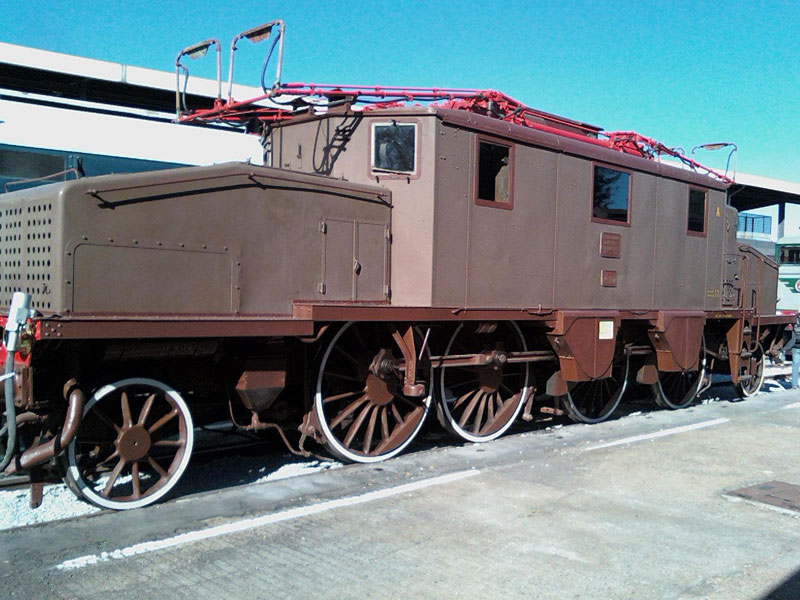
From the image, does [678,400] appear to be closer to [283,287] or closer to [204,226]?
[283,287]

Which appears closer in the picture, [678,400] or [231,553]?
[231,553]

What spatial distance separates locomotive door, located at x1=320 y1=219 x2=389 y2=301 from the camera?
6430 mm

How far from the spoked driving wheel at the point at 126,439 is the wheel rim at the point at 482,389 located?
2.89 metres

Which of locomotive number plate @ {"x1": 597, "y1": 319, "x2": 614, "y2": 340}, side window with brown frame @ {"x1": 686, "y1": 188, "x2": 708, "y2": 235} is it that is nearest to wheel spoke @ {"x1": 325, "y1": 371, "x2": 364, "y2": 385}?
locomotive number plate @ {"x1": 597, "y1": 319, "x2": 614, "y2": 340}

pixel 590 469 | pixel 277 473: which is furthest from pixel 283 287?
pixel 590 469

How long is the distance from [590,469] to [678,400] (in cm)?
485

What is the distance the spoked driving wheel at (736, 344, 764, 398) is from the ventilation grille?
33.3 ft

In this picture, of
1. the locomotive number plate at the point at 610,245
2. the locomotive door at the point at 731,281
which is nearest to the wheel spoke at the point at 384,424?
the locomotive number plate at the point at 610,245

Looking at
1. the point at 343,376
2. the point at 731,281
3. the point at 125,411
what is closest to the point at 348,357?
the point at 343,376

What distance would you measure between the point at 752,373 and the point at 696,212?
355 centimetres

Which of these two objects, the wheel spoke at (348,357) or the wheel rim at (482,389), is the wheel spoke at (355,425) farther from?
the wheel rim at (482,389)

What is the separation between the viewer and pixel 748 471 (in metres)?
6.93

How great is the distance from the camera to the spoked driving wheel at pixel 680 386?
10656 mm

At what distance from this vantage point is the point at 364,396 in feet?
22.8
